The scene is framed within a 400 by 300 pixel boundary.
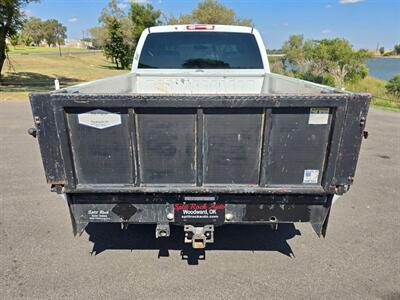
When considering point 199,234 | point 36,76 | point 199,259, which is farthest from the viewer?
point 36,76

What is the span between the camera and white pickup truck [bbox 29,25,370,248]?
2.32 m

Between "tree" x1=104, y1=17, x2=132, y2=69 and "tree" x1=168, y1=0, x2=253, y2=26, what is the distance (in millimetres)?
9281

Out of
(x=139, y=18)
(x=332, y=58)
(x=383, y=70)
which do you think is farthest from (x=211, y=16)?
(x=383, y=70)

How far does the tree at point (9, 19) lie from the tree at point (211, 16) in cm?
3386

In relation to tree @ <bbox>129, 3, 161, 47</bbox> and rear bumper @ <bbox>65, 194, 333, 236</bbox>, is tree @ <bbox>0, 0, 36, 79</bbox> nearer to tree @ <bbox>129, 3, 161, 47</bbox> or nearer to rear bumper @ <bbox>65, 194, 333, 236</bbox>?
rear bumper @ <bbox>65, 194, 333, 236</bbox>

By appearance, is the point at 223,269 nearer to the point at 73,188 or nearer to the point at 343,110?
the point at 73,188

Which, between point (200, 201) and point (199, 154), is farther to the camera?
point (200, 201)

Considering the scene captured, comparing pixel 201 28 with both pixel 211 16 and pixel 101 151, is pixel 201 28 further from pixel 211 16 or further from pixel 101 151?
pixel 211 16

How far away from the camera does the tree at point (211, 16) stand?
4859 centimetres

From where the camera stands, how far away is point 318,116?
7.80 ft

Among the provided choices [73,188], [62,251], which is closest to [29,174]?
[62,251]

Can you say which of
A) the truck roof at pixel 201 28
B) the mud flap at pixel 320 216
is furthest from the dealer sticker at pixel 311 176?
the truck roof at pixel 201 28

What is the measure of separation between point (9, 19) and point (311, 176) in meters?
19.0

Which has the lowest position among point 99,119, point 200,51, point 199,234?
point 199,234
